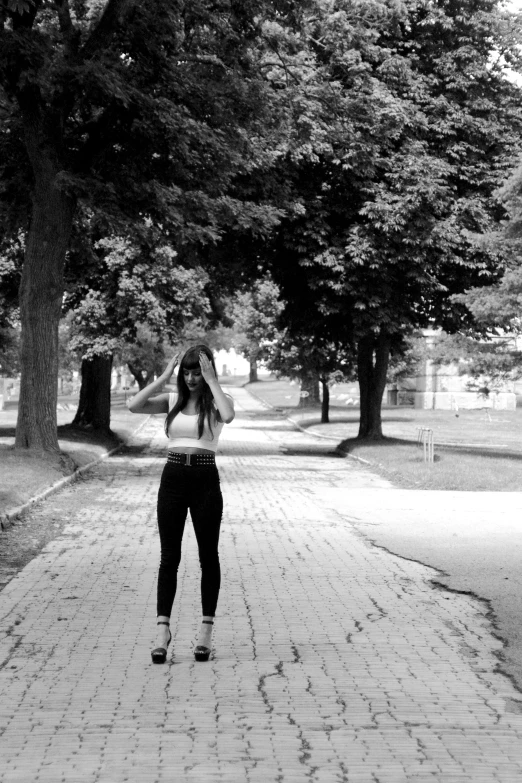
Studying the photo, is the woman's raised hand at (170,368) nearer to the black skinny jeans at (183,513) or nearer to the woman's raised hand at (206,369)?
the woman's raised hand at (206,369)

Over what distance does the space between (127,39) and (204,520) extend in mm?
15924

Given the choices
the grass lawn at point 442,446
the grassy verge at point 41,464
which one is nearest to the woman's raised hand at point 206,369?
the grassy verge at point 41,464

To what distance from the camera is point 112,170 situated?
70.7ft

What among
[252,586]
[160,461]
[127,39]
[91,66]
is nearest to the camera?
[252,586]

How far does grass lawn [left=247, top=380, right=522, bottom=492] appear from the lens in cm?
2142

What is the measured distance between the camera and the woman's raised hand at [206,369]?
6.98m

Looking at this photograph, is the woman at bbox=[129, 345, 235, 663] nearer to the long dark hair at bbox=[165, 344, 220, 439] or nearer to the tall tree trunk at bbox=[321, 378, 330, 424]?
the long dark hair at bbox=[165, 344, 220, 439]

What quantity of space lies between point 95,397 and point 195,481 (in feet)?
89.4

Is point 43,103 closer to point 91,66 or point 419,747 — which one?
point 91,66

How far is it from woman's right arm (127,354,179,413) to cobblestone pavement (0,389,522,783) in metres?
1.52

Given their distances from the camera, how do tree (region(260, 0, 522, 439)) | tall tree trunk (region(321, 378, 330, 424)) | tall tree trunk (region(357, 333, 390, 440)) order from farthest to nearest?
tall tree trunk (region(321, 378, 330, 424)), tall tree trunk (region(357, 333, 390, 440)), tree (region(260, 0, 522, 439))

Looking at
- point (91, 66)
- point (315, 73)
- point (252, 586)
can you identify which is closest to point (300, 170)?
point (315, 73)

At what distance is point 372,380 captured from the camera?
32.8 m

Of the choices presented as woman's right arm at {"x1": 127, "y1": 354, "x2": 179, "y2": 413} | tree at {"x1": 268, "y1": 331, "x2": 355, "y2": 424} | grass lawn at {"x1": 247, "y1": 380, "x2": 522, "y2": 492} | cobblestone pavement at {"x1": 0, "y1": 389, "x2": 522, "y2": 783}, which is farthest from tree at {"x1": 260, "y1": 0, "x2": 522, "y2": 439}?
woman's right arm at {"x1": 127, "y1": 354, "x2": 179, "y2": 413}
